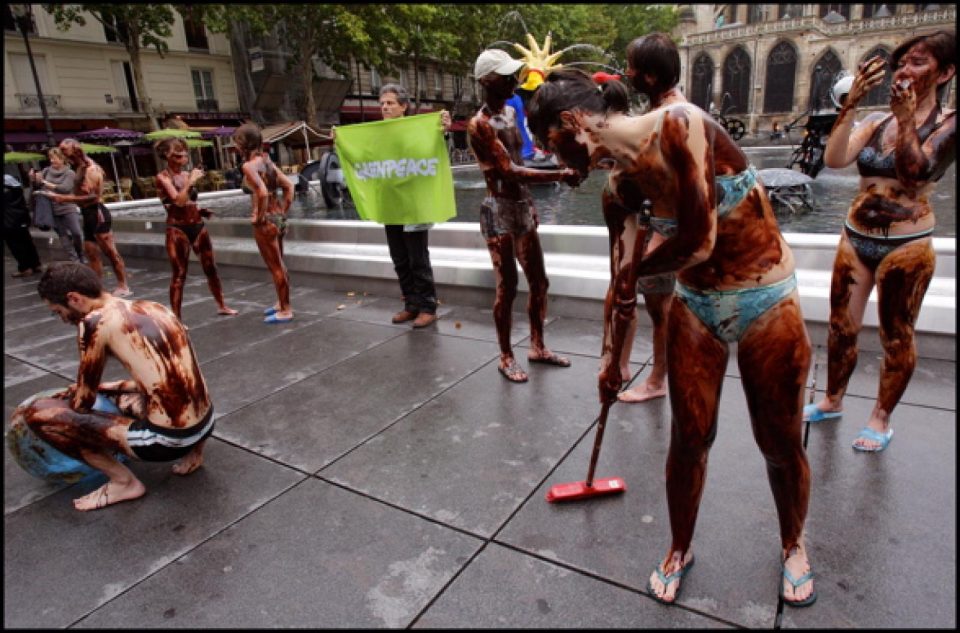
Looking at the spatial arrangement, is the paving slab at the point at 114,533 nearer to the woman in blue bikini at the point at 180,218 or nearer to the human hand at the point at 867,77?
the human hand at the point at 867,77

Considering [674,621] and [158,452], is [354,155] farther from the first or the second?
[674,621]

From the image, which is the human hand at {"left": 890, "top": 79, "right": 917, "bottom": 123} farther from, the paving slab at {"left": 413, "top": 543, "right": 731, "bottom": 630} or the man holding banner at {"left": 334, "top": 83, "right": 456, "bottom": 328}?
the man holding banner at {"left": 334, "top": 83, "right": 456, "bottom": 328}

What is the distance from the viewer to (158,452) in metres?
2.92

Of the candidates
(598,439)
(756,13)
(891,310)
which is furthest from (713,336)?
(756,13)

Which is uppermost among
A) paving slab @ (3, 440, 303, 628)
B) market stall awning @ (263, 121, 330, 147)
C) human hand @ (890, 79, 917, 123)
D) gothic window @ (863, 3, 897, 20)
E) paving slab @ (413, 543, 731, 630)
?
gothic window @ (863, 3, 897, 20)

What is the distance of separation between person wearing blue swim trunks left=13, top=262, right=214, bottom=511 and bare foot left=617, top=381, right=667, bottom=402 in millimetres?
2546

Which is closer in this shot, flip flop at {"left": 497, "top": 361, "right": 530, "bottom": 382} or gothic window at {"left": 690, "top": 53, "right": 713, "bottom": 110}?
flip flop at {"left": 497, "top": 361, "right": 530, "bottom": 382}

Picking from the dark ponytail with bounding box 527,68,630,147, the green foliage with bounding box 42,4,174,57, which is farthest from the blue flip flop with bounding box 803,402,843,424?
the green foliage with bounding box 42,4,174,57

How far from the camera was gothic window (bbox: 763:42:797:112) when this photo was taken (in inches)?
2188

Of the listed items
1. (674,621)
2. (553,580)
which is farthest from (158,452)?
(674,621)

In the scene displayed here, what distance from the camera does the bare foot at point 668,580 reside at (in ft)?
7.11

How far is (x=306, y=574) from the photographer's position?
241 cm

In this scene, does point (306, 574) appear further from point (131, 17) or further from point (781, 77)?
point (781, 77)

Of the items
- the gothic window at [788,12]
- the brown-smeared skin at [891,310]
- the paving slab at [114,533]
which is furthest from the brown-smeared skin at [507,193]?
the gothic window at [788,12]
